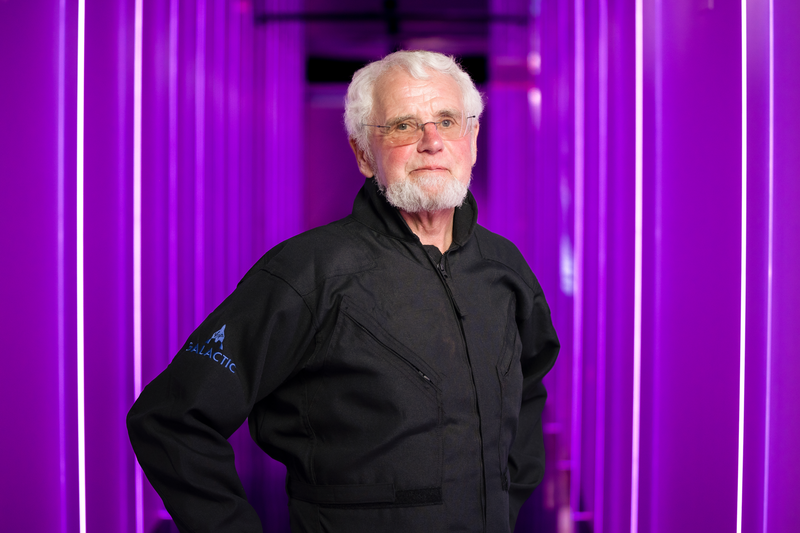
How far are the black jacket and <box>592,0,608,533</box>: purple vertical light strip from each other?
0.69m

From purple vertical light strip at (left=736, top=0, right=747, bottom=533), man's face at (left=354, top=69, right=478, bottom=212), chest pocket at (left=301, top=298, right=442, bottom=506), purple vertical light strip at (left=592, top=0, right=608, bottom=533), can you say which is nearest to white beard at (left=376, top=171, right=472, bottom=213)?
man's face at (left=354, top=69, right=478, bottom=212)

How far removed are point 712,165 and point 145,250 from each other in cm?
136

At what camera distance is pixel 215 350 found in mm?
1158

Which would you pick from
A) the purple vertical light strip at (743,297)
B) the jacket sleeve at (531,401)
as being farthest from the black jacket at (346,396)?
the purple vertical light strip at (743,297)

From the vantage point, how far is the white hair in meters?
1.42

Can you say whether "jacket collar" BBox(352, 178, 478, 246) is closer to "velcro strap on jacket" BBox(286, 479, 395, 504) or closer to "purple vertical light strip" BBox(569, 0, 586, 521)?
"velcro strap on jacket" BBox(286, 479, 395, 504)

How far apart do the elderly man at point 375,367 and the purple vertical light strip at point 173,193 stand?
2.41 ft

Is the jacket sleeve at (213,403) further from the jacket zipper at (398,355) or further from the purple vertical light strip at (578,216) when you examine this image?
the purple vertical light strip at (578,216)

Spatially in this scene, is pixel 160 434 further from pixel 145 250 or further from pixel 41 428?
pixel 145 250

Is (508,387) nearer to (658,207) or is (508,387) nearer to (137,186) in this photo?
(658,207)

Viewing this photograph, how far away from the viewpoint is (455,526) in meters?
1.25

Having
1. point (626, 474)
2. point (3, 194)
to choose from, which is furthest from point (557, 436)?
point (3, 194)

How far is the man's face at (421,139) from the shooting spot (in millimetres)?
1393

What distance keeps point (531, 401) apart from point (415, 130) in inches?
32.4
